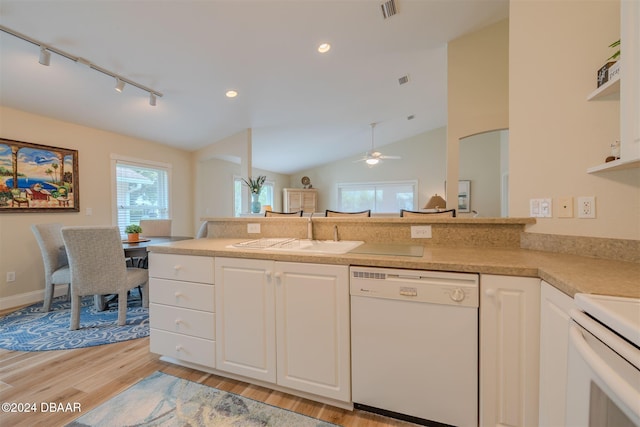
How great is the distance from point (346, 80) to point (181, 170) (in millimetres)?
3554

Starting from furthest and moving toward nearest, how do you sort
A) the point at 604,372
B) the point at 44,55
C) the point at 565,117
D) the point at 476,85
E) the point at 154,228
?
the point at 154,228 < the point at 476,85 < the point at 44,55 < the point at 565,117 < the point at 604,372

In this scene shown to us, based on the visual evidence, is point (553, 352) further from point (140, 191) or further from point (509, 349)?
point (140, 191)

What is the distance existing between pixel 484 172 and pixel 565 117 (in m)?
5.26

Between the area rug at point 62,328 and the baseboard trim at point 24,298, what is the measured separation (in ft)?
0.58

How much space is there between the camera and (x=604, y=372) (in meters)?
0.59

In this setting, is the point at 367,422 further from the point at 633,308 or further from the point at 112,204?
the point at 112,204

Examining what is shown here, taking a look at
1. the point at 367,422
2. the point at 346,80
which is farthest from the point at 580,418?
the point at 346,80

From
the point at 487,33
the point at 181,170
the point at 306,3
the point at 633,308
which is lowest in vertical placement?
the point at 633,308

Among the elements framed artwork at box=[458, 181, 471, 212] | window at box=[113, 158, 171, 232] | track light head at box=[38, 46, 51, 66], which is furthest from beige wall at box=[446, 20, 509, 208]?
window at box=[113, 158, 171, 232]

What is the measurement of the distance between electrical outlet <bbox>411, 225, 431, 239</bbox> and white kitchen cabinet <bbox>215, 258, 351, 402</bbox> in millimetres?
690

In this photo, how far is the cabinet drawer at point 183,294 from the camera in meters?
1.64

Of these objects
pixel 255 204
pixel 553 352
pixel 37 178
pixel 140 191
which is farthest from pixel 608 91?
pixel 140 191

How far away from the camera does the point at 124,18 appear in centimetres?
204

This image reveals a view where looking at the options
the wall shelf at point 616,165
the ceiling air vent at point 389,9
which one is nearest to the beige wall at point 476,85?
the ceiling air vent at point 389,9
